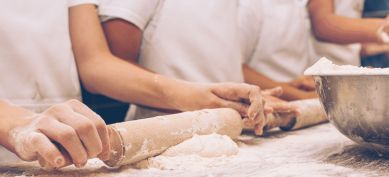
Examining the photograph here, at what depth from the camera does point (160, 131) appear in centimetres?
98

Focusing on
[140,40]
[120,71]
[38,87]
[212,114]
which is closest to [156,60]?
[140,40]

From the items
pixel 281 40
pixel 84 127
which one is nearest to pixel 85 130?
pixel 84 127

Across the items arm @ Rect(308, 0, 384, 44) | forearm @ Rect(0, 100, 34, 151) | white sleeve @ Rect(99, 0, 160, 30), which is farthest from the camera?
arm @ Rect(308, 0, 384, 44)

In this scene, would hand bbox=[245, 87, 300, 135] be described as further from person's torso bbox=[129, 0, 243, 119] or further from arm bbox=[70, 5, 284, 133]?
person's torso bbox=[129, 0, 243, 119]

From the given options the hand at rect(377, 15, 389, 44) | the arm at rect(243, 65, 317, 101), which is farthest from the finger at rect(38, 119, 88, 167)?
the hand at rect(377, 15, 389, 44)

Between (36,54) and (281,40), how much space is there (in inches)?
45.7

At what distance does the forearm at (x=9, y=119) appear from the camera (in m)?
0.85

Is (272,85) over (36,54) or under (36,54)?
under

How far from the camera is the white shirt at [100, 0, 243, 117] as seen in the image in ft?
→ 5.14

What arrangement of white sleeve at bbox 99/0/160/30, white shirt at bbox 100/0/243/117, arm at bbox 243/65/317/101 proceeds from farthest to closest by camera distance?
arm at bbox 243/65/317/101 < white shirt at bbox 100/0/243/117 < white sleeve at bbox 99/0/160/30

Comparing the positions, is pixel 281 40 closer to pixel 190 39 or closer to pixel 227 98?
pixel 190 39

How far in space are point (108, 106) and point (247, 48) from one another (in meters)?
0.62

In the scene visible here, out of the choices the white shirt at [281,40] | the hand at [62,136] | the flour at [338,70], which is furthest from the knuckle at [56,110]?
the white shirt at [281,40]

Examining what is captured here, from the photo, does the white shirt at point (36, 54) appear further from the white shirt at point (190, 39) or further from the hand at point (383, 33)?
the hand at point (383, 33)
